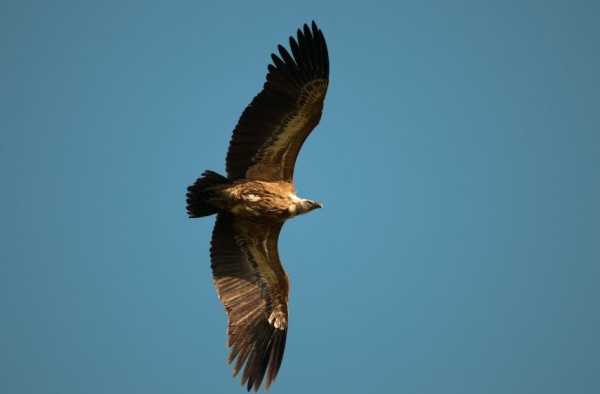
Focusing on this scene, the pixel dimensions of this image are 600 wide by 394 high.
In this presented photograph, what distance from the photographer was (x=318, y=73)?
1066 centimetres

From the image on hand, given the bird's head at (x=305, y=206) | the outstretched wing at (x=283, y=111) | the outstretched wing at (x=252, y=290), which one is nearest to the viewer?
the outstretched wing at (x=283, y=111)

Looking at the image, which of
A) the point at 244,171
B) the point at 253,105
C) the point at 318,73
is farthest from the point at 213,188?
the point at 318,73

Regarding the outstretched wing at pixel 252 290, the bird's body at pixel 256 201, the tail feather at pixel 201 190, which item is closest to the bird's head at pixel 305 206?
the bird's body at pixel 256 201

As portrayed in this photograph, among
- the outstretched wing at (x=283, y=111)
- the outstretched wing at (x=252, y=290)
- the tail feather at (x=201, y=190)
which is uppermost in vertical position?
the outstretched wing at (x=283, y=111)

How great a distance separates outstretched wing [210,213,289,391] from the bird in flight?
0.01 meters

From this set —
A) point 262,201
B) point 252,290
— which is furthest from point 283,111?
point 252,290

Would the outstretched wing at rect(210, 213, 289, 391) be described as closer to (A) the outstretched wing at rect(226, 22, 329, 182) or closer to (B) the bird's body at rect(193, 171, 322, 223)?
(B) the bird's body at rect(193, 171, 322, 223)

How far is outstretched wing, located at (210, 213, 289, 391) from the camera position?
11.2 m

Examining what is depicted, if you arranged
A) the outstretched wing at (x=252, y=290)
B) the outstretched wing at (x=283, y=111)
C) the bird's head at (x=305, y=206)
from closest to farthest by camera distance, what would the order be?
the outstretched wing at (x=283, y=111), the bird's head at (x=305, y=206), the outstretched wing at (x=252, y=290)

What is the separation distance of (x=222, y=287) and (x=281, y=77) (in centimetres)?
326

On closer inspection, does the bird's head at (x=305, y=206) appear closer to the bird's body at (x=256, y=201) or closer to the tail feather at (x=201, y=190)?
the bird's body at (x=256, y=201)

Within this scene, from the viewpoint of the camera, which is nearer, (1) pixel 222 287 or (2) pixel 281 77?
(2) pixel 281 77

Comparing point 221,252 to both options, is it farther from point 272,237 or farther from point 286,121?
point 286,121

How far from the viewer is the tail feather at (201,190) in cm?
1075
